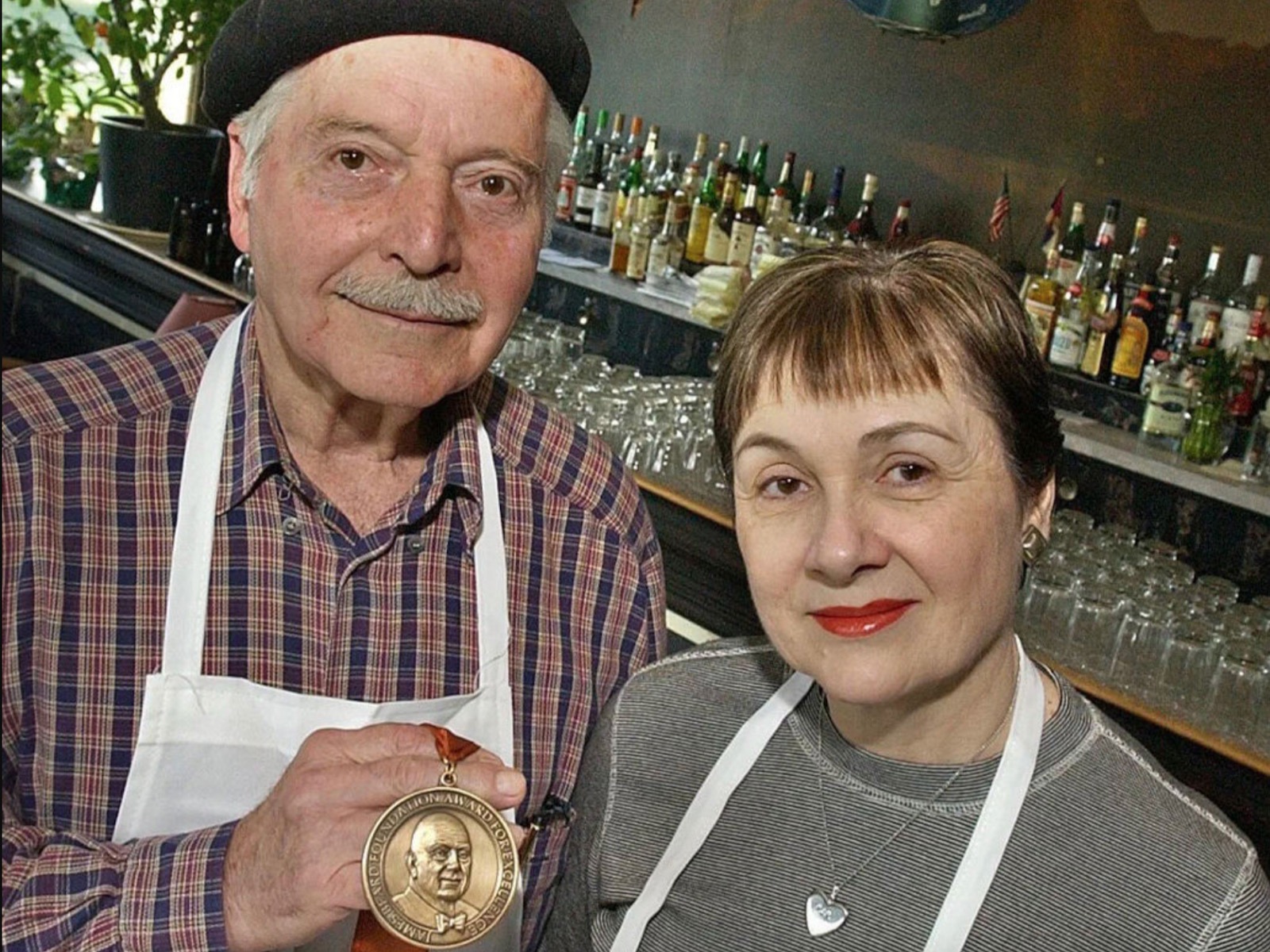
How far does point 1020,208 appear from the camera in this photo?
15.3 feet

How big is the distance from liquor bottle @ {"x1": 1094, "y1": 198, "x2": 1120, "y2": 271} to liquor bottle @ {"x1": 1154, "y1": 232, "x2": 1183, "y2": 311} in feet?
0.45

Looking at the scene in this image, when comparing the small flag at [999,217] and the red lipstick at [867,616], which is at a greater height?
the small flag at [999,217]

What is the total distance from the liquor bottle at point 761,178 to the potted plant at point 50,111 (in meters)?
2.59

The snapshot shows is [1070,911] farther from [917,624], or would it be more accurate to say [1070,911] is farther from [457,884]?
[457,884]

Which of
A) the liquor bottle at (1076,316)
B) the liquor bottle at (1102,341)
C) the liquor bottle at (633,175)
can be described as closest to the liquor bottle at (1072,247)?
the liquor bottle at (1076,316)

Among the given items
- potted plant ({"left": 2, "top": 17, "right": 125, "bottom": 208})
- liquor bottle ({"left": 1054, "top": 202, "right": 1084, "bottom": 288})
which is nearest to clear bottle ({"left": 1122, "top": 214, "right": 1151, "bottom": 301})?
liquor bottle ({"left": 1054, "top": 202, "right": 1084, "bottom": 288})

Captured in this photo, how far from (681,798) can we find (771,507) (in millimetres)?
386

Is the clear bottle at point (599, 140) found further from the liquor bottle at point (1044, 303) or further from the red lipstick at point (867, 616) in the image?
the red lipstick at point (867, 616)

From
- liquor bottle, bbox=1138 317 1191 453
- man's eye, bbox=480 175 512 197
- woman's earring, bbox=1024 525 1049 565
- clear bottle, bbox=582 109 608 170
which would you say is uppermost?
man's eye, bbox=480 175 512 197

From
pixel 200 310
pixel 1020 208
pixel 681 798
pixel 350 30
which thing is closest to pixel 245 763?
pixel 681 798

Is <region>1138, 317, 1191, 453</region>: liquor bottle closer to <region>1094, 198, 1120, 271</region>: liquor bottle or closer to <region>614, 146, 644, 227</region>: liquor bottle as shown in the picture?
<region>1094, 198, 1120, 271</region>: liquor bottle

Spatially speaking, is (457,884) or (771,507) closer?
(457,884)

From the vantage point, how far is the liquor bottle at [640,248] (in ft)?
16.6

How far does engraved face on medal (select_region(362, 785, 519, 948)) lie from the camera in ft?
4.77
